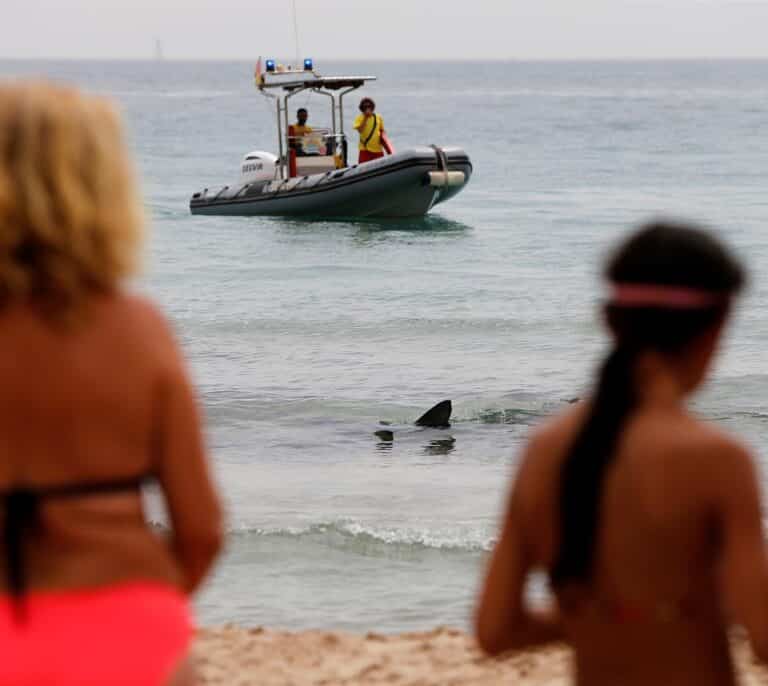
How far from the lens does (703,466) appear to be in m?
1.89

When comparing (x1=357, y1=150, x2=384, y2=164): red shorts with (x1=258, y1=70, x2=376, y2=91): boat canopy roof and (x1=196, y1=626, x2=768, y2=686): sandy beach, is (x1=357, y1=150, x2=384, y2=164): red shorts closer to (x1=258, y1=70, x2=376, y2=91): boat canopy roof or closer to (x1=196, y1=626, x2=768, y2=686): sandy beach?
(x1=258, y1=70, x2=376, y2=91): boat canopy roof

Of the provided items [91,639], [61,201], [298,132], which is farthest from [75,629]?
[298,132]

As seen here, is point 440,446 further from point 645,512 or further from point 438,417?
point 645,512

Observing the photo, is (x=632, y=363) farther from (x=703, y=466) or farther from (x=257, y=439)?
(x=257, y=439)

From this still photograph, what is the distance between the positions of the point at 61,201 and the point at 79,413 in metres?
0.24

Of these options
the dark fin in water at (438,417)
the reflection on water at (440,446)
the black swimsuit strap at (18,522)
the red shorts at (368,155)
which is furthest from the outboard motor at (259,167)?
the black swimsuit strap at (18,522)

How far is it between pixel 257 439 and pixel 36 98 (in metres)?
10.0

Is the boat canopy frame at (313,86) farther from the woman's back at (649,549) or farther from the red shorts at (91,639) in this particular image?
the red shorts at (91,639)

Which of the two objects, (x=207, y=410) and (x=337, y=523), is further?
(x=207, y=410)

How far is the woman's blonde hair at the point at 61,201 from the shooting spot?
1897mm

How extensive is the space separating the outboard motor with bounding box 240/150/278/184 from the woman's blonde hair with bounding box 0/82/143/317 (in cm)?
2416

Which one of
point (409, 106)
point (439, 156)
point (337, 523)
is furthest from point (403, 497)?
point (409, 106)

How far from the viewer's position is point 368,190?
961 inches

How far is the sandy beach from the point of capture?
532 cm
